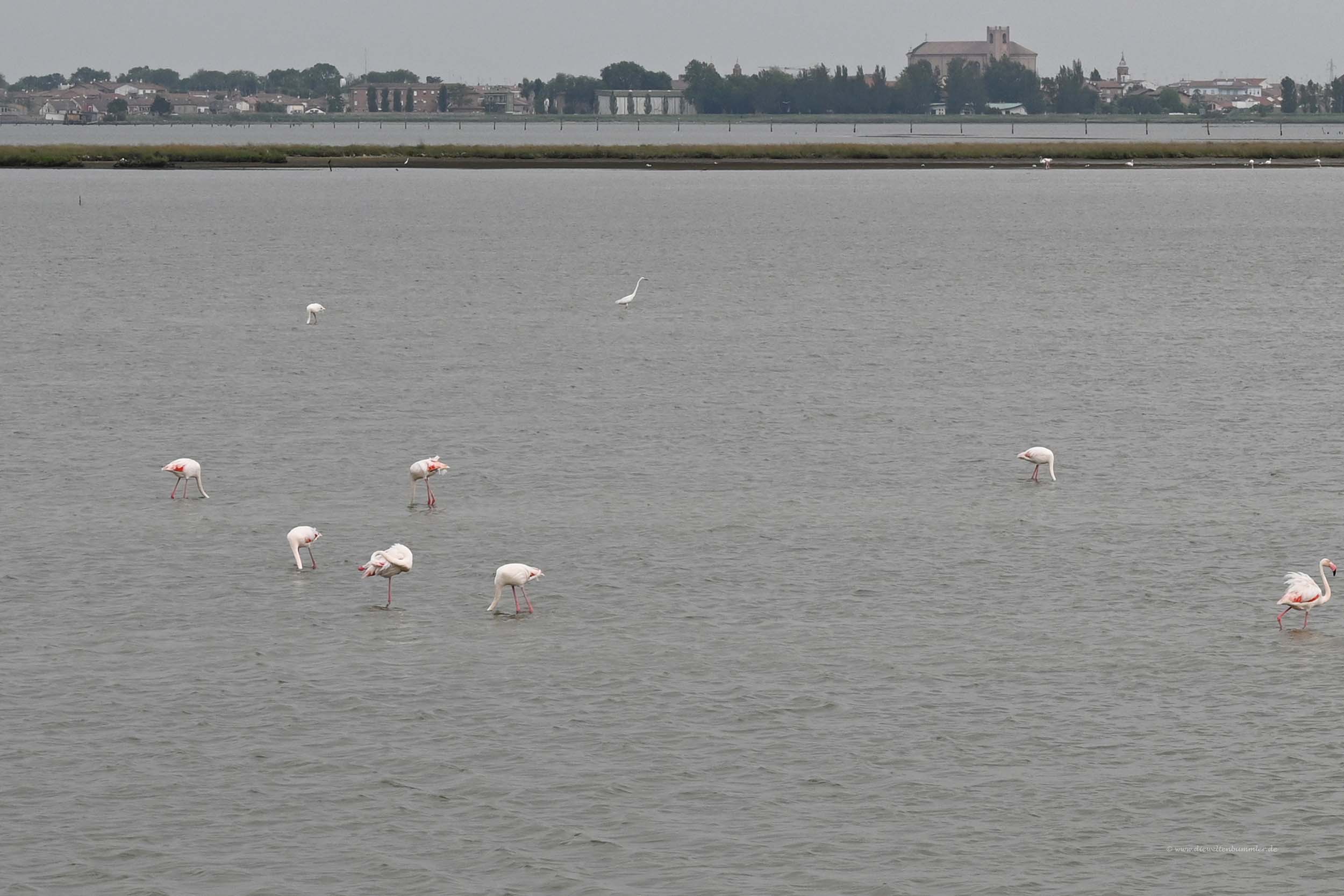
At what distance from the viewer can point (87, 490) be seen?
112 feet

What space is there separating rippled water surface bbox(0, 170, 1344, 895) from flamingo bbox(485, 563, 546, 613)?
65 cm

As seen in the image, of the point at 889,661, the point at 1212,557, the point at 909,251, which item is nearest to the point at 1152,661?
the point at 889,661

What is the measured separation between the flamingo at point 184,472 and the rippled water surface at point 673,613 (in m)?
0.51

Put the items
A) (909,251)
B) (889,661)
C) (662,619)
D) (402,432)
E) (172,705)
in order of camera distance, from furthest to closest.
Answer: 1. (909,251)
2. (402,432)
3. (662,619)
4. (889,661)
5. (172,705)

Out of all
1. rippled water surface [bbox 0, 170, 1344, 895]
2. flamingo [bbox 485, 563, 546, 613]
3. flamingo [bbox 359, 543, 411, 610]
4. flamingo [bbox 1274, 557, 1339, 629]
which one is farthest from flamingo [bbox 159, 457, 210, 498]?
flamingo [bbox 1274, 557, 1339, 629]

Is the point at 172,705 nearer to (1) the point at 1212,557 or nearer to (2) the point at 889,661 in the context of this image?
(2) the point at 889,661

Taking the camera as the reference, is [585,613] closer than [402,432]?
Yes

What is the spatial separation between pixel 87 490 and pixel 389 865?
718 inches

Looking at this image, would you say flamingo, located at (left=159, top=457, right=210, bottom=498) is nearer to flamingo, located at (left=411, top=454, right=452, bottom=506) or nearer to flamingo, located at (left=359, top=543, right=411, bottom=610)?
flamingo, located at (left=411, top=454, right=452, bottom=506)

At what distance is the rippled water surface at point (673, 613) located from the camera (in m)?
18.8

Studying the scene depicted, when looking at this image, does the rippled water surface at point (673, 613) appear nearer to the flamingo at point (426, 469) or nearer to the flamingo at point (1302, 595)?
the flamingo at point (1302, 595)

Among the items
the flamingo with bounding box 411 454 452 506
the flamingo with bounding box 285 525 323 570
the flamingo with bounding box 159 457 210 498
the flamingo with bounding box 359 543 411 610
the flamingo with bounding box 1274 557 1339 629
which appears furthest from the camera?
the flamingo with bounding box 159 457 210 498

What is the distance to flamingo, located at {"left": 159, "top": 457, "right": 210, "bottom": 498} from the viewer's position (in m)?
33.7

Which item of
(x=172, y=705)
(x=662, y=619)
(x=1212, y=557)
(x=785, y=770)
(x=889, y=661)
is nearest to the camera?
(x=785, y=770)
